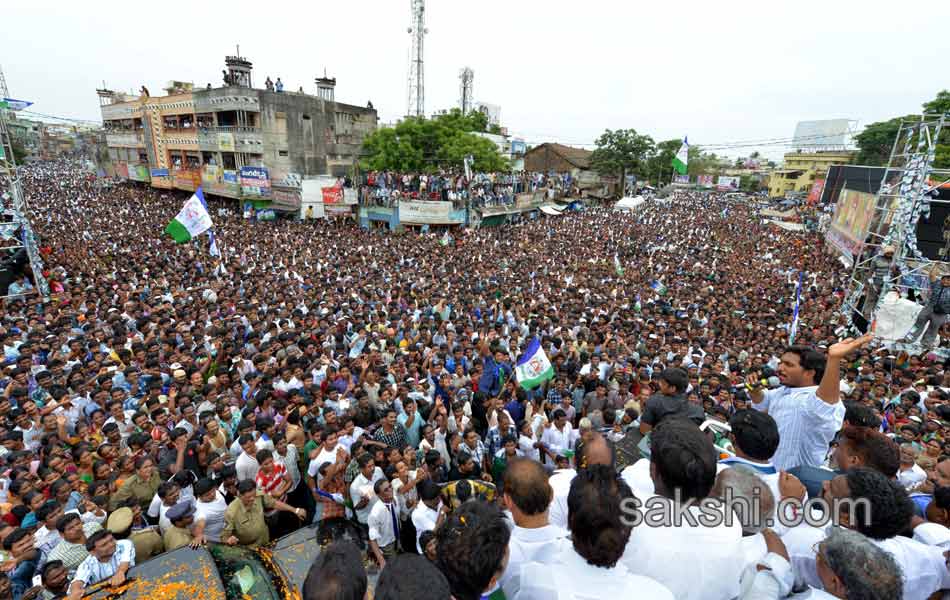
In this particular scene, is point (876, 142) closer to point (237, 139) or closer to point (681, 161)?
point (681, 161)

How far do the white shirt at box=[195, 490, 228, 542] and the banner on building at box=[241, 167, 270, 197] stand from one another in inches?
1076

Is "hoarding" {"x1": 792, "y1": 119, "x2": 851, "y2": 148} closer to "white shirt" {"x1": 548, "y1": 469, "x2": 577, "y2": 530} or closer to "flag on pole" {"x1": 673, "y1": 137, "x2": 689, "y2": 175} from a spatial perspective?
"flag on pole" {"x1": 673, "y1": 137, "x2": 689, "y2": 175}

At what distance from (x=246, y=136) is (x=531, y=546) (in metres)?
31.6

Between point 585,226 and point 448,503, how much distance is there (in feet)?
79.1

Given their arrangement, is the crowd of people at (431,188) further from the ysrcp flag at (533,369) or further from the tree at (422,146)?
the ysrcp flag at (533,369)

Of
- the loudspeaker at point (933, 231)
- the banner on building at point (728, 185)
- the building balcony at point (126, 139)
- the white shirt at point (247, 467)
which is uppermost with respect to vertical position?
the building balcony at point (126, 139)

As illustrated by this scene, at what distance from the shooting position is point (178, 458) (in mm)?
4457

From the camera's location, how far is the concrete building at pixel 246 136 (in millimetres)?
27516

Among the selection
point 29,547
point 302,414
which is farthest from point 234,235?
point 29,547

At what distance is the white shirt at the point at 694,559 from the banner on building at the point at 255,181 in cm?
2997

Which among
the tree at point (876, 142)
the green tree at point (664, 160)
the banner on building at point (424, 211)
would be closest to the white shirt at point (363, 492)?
the banner on building at point (424, 211)

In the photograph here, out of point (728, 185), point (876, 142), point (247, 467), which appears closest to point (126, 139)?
point (247, 467)

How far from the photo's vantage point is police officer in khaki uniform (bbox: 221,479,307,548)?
12.0ft

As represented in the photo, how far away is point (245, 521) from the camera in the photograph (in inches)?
145
